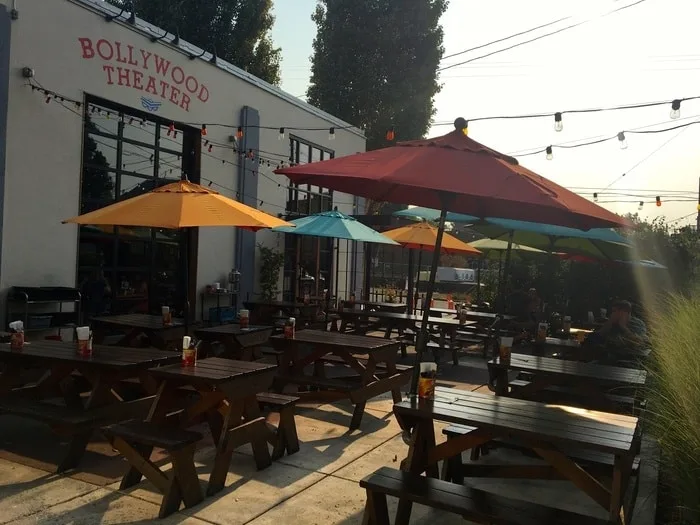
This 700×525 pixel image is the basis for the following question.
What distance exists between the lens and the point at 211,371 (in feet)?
13.0

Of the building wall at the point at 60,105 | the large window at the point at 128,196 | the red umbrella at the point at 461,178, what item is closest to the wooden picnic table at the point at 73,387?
the red umbrella at the point at 461,178

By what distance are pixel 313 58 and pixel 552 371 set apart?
19.9 m

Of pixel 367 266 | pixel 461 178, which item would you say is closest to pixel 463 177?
pixel 461 178

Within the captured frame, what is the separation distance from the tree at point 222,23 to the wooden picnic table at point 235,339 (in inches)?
654

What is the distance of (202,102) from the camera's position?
1033 cm

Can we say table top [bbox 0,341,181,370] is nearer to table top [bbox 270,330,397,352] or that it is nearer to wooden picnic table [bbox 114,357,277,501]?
wooden picnic table [bbox 114,357,277,501]

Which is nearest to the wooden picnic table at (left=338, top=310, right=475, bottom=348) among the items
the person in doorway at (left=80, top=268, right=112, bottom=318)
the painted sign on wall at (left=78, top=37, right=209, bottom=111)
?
the person in doorway at (left=80, top=268, right=112, bottom=318)

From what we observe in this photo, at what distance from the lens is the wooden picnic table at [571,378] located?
15.6 ft

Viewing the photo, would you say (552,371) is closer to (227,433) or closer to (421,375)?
(421,375)

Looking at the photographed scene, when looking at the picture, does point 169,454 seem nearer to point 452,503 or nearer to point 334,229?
point 452,503

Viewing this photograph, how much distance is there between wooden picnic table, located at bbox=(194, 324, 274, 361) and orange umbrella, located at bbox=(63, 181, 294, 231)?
1323mm

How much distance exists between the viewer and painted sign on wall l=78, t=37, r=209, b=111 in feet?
27.6

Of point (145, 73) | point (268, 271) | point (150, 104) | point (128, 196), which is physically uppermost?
point (145, 73)

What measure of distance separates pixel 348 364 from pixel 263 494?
7.28 ft
